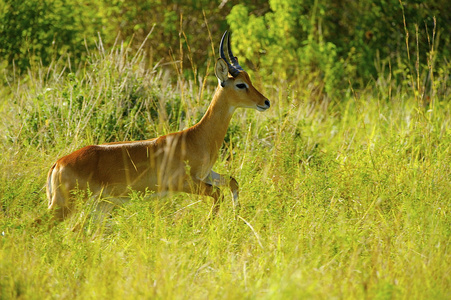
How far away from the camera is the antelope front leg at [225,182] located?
5.39 m

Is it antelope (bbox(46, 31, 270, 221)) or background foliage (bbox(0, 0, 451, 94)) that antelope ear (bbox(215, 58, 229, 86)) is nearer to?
antelope (bbox(46, 31, 270, 221))

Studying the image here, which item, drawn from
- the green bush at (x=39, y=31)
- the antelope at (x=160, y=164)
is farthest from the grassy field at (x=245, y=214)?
the green bush at (x=39, y=31)

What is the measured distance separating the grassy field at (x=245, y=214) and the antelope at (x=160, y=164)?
158mm

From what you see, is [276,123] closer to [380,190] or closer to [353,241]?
[380,190]

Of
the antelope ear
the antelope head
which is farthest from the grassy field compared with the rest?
the antelope ear

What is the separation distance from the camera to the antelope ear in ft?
19.3

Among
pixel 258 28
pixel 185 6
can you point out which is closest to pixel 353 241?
pixel 258 28

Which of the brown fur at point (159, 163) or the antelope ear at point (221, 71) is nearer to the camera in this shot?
the brown fur at point (159, 163)

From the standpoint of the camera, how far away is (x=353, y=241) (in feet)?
14.9

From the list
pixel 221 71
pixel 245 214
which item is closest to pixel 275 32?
pixel 221 71

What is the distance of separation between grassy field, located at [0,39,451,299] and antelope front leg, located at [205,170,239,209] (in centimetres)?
11

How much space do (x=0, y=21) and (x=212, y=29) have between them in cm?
442

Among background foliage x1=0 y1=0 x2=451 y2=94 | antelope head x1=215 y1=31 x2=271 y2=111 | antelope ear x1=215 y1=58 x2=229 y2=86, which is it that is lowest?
background foliage x1=0 y1=0 x2=451 y2=94

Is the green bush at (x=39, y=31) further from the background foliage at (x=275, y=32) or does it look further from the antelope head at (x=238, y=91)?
the antelope head at (x=238, y=91)
